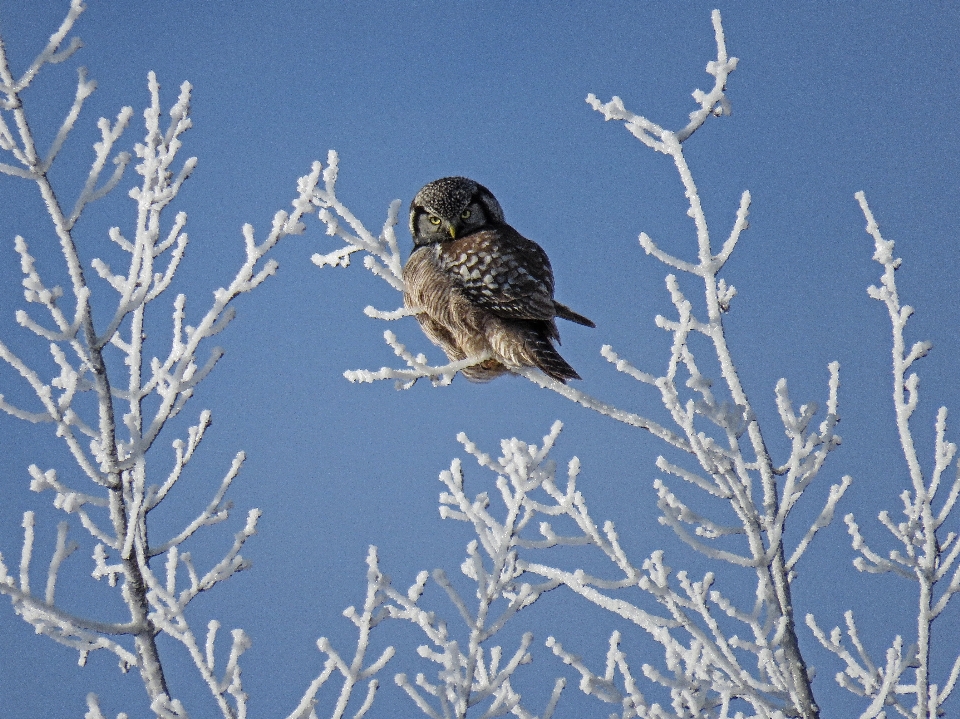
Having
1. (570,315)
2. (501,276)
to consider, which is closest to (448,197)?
(501,276)

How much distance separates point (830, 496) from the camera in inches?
124

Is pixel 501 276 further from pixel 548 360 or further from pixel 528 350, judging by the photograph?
pixel 548 360

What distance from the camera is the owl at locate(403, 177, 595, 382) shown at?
404 centimetres

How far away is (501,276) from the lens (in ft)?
13.6

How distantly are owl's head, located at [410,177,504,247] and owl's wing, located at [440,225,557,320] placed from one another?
269 millimetres

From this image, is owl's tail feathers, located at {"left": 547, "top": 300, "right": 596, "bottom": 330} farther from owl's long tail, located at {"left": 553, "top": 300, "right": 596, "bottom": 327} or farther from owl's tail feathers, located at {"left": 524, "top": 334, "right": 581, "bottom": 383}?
owl's tail feathers, located at {"left": 524, "top": 334, "right": 581, "bottom": 383}

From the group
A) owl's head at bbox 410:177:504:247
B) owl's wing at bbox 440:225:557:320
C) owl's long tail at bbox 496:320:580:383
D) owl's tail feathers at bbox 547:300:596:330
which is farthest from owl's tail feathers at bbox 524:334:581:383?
owl's head at bbox 410:177:504:247

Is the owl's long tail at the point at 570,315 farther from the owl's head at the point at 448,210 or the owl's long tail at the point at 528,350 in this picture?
the owl's head at the point at 448,210

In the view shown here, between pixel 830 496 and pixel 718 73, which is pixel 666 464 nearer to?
pixel 830 496

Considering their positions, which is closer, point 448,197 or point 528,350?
point 528,350

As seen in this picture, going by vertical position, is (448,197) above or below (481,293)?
above

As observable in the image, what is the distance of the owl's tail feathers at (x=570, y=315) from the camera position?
4.64m

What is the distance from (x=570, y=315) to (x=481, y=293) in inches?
30.4

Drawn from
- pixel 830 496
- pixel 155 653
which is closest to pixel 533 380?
pixel 830 496
